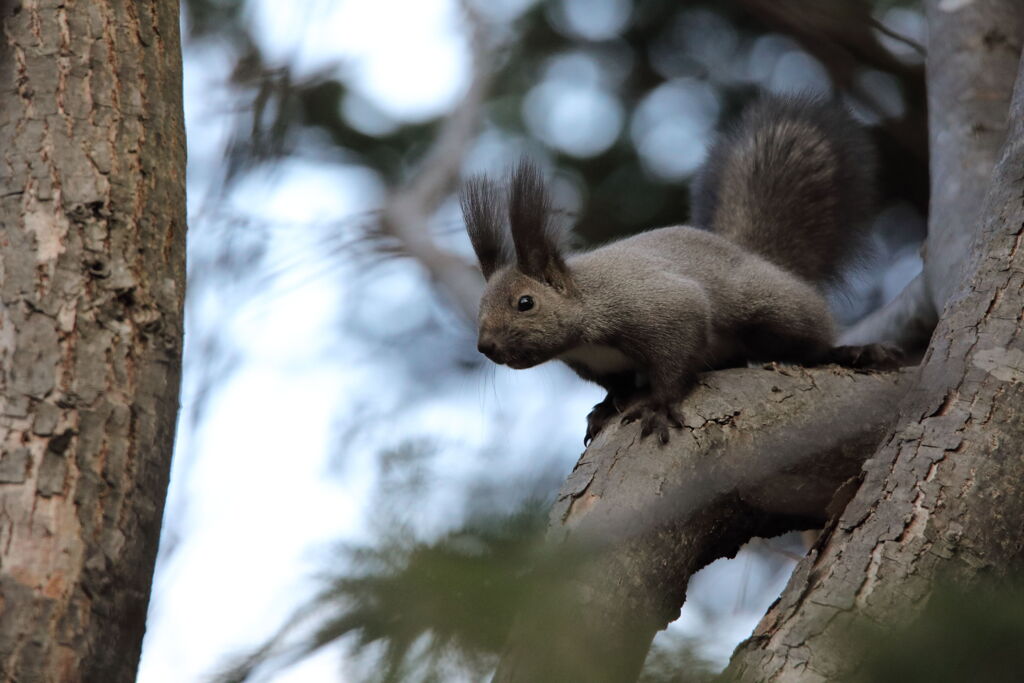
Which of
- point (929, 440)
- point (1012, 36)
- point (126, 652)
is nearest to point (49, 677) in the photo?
point (126, 652)

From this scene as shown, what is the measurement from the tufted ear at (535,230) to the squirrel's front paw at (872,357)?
0.96 m

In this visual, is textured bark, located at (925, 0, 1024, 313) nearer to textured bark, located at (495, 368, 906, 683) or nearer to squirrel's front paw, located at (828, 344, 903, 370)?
squirrel's front paw, located at (828, 344, 903, 370)

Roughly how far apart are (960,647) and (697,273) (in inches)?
103

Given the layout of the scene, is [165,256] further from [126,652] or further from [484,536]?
[484,536]

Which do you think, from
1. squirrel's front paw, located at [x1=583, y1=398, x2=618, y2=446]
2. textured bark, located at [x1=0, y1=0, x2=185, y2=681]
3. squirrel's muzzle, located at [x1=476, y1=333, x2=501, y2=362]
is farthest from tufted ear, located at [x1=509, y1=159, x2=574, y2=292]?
textured bark, located at [x1=0, y1=0, x2=185, y2=681]

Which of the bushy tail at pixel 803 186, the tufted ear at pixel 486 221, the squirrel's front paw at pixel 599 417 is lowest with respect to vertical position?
the squirrel's front paw at pixel 599 417

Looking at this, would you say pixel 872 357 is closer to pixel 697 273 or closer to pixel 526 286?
pixel 697 273

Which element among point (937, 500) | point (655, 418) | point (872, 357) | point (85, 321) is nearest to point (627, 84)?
point (872, 357)

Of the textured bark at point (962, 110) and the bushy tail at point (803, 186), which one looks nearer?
the textured bark at point (962, 110)

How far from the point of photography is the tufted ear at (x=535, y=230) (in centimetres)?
324

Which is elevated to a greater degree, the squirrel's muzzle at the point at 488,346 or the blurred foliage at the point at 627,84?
the blurred foliage at the point at 627,84

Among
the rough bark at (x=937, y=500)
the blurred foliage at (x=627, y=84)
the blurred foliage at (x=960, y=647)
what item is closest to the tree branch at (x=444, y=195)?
the blurred foliage at (x=627, y=84)

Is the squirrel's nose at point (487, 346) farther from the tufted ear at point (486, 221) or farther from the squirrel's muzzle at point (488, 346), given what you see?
the tufted ear at point (486, 221)

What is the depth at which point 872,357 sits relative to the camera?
339 centimetres
